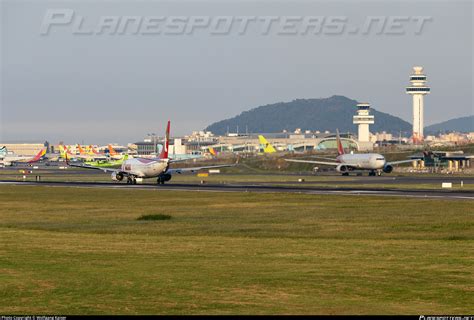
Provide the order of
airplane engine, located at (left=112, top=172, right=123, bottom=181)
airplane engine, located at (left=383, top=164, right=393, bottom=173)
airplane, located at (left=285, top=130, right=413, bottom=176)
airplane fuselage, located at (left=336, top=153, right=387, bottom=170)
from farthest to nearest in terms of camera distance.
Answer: airplane engine, located at (left=383, top=164, right=393, bottom=173), airplane, located at (left=285, top=130, right=413, bottom=176), airplane fuselage, located at (left=336, top=153, right=387, bottom=170), airplane engine, located at (left=112, top=172, right=123, bottom=181)

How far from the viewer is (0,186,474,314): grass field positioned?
1077 inches

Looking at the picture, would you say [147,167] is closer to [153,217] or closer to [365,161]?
[365,161]

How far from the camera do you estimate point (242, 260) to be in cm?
3847

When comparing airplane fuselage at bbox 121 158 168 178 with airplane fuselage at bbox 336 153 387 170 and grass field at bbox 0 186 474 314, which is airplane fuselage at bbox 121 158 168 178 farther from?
airplane fuselage at bbox 336 153 387 170

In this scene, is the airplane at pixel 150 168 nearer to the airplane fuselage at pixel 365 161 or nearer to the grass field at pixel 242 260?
the airplane fuselage at pixel 365 161

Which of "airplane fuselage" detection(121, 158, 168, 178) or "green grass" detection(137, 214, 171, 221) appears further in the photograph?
"airplane fuselage" detection(121, 158, 168, 178)

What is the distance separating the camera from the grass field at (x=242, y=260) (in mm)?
27359

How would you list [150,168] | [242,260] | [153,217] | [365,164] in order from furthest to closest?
[365,164] → [150,168] → [153,217] → [242,260]

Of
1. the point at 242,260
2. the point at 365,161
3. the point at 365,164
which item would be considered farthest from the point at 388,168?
the point at 242,260

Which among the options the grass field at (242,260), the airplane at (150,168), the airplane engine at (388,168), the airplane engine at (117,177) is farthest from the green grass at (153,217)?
the airplane engine at (388,168)

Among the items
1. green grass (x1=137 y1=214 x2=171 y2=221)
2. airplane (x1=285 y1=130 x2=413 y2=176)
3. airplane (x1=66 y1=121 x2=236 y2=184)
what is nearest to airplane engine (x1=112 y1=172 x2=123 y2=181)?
airplane (x1=66 y1=121 x2=236 y2=184)

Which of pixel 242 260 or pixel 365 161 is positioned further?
pixel 365 161

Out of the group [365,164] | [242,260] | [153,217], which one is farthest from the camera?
[365,164]

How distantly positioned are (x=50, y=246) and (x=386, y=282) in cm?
1993
